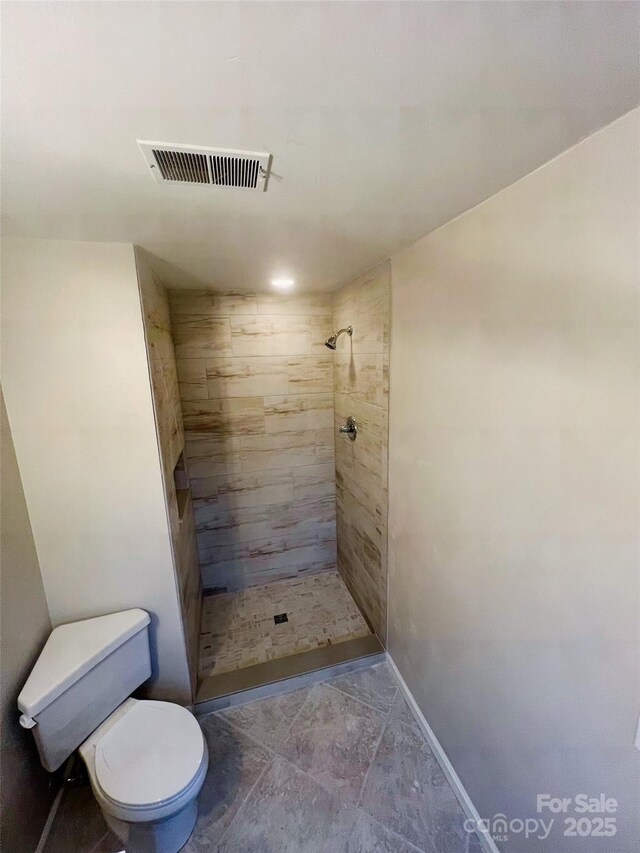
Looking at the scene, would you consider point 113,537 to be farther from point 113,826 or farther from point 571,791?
point 571,791

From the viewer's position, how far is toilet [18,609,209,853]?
1224 mm

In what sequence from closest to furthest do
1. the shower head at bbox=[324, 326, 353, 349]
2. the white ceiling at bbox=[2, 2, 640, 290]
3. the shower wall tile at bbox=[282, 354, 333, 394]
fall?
the white ceiling at bbox=[2, 2, 640, 290] < the shower head at bbox=[324, 326, 353, 349] < the shower wall tile at bbox=[282, 354, 333, 394]

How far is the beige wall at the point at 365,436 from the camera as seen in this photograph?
1908mm

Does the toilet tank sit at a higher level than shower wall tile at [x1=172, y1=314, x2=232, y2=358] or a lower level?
lower

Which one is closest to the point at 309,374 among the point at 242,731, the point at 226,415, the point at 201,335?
the point at 226,415

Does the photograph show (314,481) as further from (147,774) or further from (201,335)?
(147,774)

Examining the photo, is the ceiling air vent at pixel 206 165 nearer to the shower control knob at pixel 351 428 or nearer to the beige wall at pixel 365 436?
the beige wall at pixel 365 436

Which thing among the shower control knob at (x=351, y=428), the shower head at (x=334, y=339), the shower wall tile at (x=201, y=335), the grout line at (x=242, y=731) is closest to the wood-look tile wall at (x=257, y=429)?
the shower wall tile at (x=201, y=335)

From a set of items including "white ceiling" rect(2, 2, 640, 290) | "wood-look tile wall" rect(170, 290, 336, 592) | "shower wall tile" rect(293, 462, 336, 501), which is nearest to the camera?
"white ceiling" rect(2, 2, 640, 290)

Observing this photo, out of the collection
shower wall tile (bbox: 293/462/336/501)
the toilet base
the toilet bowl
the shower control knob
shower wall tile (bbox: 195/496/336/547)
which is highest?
the shower control knob

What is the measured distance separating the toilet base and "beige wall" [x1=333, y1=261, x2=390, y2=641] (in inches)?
50.0

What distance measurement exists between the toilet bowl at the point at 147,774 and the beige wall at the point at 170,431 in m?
0.39

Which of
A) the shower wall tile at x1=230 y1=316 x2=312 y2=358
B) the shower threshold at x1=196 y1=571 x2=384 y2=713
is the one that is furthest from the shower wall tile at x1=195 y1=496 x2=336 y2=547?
the shower wall tile at x1=230 y1=316 x2=312 y2=358

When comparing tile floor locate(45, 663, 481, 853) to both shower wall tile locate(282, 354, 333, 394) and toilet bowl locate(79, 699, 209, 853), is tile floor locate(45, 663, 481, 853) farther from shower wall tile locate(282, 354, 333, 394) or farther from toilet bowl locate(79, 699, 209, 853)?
shower wall tile locate(282, 354, 333, 394)
